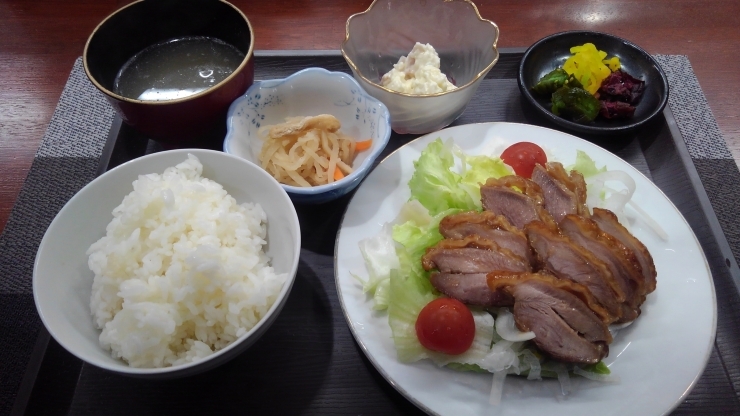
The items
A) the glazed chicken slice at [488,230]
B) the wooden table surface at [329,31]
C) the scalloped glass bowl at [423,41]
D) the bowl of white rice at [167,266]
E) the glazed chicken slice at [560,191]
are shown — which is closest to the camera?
the bowl of white rice at [167,266]

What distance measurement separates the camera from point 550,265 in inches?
62.9

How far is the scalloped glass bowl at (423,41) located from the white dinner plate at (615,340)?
36cm

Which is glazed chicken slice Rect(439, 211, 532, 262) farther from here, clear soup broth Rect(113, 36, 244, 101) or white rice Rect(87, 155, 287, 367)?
clear soup broth Rect(113, 36, 244, 101)

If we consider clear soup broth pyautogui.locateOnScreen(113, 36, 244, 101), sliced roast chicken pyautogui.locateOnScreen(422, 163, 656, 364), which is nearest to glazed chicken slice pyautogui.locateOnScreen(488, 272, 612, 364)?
sliced roast chicken pyautogui.locateOnScreen(422, 163, 656, 364)

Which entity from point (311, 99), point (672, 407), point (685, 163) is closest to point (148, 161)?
point (311, 99)

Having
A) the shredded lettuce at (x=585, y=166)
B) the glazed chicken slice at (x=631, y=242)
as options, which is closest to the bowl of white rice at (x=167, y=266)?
the glazed chicken slice at (x=631, y=242)

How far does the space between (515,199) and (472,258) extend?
0.33 meters

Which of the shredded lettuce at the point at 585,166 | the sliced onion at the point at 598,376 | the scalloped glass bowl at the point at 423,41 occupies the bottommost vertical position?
the sliced onion at the point at 598,376

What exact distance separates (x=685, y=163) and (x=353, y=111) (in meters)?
1.56

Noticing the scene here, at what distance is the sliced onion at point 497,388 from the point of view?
1432 mm

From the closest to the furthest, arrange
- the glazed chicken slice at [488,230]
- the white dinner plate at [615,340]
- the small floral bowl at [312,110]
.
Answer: the white dinner plate at [615,340]
the glazed chicken slice at [488,230]
the small floral bowl at [312,110]

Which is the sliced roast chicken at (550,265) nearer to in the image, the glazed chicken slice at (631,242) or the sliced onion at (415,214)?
the glazed chicken slice at (631,242)

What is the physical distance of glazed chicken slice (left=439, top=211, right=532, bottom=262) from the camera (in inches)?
65.2

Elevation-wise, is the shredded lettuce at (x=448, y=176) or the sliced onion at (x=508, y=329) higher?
the shredded lettuce at (x=448, y=176)
